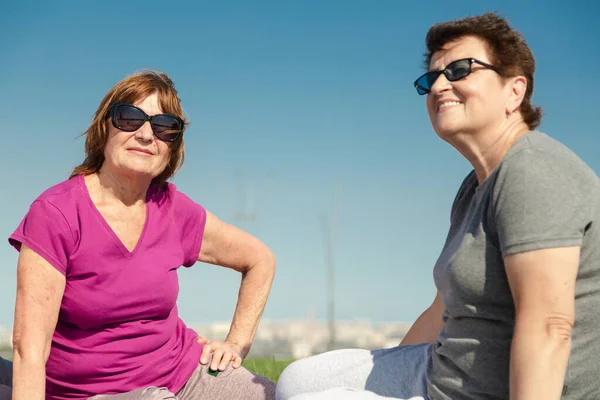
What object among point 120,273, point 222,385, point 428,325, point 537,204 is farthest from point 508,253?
point 222,385

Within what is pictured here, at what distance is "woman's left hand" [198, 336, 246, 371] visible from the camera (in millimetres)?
3791

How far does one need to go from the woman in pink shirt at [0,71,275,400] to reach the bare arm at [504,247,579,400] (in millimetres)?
1790

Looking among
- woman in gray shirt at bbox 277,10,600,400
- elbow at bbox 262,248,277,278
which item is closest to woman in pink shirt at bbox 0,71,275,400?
elbow at bbox 262,248,277,278

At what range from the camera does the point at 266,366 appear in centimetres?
568

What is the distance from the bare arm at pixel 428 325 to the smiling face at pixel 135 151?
1.50 metres

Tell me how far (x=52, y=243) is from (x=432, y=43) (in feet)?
6.11

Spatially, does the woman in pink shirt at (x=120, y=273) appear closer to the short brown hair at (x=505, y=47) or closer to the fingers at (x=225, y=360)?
the fingers at (x=225, y=360)

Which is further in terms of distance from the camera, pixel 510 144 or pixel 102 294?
pixel 102 294

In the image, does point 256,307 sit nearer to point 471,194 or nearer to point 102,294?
point 102,294

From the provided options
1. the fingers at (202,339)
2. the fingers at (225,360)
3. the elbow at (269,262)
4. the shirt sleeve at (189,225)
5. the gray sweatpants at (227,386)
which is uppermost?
the shirt sleeve at (189,225)

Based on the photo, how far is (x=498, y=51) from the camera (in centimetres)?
268

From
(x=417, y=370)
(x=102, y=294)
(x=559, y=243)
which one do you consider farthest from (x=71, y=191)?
(x=559, y=243)

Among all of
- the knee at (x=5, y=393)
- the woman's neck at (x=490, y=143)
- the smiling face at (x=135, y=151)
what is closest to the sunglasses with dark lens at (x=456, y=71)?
the woman's neck at (x=490, y=143)

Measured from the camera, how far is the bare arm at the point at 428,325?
3432 millimetres
